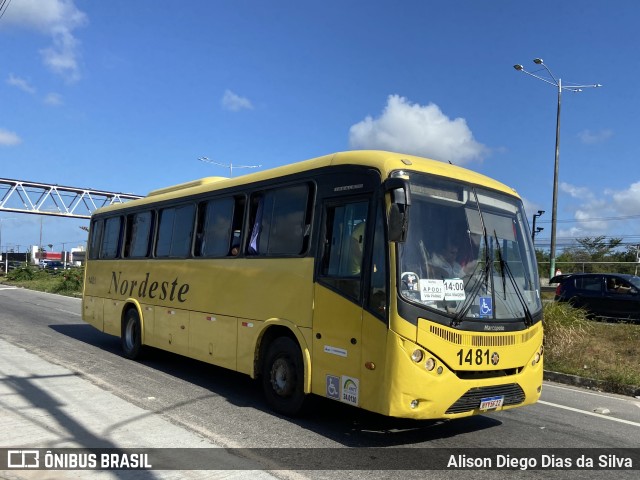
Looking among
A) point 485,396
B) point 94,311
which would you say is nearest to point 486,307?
point 485,396

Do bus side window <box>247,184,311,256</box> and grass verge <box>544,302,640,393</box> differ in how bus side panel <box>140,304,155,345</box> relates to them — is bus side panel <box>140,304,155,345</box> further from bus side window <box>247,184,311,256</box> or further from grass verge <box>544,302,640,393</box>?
grass verge <box>544,302,640,393</box>

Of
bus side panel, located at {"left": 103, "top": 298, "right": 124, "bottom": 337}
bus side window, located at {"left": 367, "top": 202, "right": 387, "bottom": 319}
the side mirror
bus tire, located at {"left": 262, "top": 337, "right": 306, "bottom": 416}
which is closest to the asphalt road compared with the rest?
bus tire, located at {"left": 262, "top": 337, "right": 306, "bottom": 416}

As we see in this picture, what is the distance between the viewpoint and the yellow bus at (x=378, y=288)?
558cm

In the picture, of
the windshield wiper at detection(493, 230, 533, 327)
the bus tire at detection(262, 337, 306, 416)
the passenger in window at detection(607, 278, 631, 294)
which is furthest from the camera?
the passenger in window at detection(607, 278, 631, 294)

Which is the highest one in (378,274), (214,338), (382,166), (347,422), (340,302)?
(382,166)

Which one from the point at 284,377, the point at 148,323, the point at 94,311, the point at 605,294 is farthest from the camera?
the point at 605,294

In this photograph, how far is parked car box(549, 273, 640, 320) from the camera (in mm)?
16781

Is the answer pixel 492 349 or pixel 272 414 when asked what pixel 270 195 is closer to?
pixel 272 414

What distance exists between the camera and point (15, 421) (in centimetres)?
645

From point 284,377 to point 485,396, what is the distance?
2.51 m

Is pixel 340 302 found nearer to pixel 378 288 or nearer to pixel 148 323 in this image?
pixel 378 288

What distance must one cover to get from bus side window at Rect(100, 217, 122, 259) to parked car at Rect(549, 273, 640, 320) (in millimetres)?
12721

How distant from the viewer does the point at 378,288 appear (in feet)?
19.0

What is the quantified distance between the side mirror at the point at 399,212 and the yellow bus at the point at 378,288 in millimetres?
12
